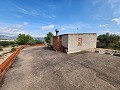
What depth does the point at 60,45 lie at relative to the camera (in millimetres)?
15758

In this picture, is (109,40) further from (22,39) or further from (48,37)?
(22,39)

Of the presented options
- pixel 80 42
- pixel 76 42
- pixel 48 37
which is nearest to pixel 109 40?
pixel 80 42

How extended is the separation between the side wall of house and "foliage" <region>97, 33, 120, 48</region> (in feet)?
16.0

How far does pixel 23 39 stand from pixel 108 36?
2800 cm

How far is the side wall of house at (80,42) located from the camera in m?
13.5

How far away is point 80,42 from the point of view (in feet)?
46.6

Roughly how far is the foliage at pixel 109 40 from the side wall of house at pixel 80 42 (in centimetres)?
489

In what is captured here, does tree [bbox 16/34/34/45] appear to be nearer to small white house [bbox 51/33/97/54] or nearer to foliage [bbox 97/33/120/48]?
small white house [bbox 51/33/97/54]

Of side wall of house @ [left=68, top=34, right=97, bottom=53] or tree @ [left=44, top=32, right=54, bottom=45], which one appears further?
tree @ [left=44, top=32, right=54, bottom=45]

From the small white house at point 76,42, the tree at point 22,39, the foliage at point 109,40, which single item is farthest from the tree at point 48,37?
the foliage at point 109,40

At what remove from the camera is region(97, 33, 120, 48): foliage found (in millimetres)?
18016

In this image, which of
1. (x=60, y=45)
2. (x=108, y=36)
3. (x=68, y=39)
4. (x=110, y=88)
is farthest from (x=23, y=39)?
(x=110, y=88)

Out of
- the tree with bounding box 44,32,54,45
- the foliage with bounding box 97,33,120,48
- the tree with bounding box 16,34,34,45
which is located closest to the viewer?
the foliage with bounding box 97,33,120,48

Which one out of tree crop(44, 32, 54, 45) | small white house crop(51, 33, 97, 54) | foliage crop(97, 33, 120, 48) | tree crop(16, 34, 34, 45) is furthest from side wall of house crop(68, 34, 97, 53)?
tree crop(16, 34, 34, 45)
